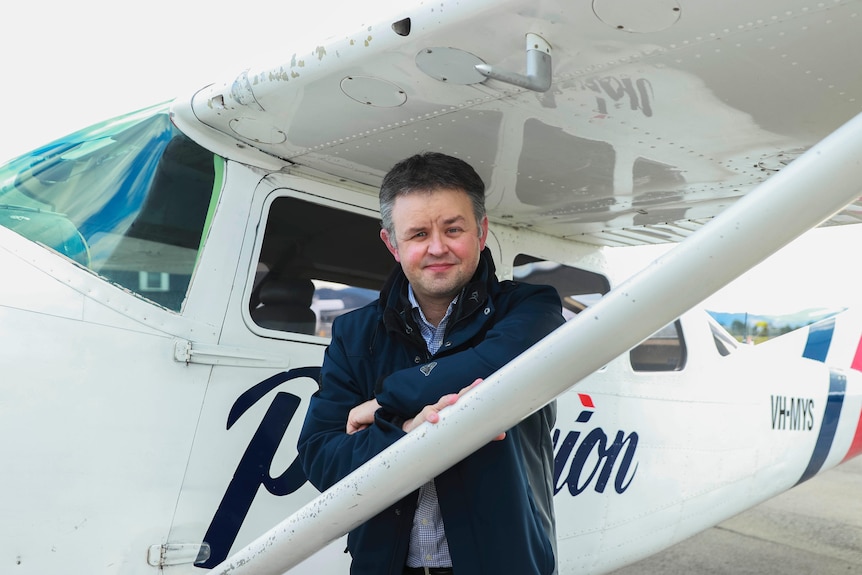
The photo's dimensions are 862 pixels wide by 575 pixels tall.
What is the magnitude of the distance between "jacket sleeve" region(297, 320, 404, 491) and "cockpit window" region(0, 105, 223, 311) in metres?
0.95

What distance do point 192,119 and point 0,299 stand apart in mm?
826

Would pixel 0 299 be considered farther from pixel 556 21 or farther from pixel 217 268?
pixel 556 21

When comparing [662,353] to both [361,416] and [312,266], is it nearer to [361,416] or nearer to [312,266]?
[312,266]

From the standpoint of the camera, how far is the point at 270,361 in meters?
2.51

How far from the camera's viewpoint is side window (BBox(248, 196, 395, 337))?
2617mm

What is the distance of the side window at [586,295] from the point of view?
3582 millimetres

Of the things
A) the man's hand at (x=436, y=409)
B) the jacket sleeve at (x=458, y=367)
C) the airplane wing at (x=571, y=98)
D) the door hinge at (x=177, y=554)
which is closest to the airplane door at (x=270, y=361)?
the door hinge at (x=177, y=554)

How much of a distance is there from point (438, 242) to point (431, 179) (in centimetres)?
15

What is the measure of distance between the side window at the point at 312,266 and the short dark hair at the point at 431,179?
1.06 meters

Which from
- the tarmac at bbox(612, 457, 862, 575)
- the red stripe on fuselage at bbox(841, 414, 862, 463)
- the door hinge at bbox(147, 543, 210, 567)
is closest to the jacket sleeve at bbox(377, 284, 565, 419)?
the door hinge at bbox(147, 543, 210, 567)

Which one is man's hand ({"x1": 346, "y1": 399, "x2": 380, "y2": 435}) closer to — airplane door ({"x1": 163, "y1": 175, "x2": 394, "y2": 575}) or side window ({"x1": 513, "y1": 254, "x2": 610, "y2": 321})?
airplane door ({"x1": 163, "y1": 175, "x2": 394, "y2": 575})

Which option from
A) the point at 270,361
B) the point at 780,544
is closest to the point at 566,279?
the point at 270,361

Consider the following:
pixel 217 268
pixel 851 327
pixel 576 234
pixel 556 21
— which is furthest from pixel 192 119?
pixel 851 327

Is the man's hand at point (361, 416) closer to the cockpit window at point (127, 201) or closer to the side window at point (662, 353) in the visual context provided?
the cockpit window at point (127, 201)
